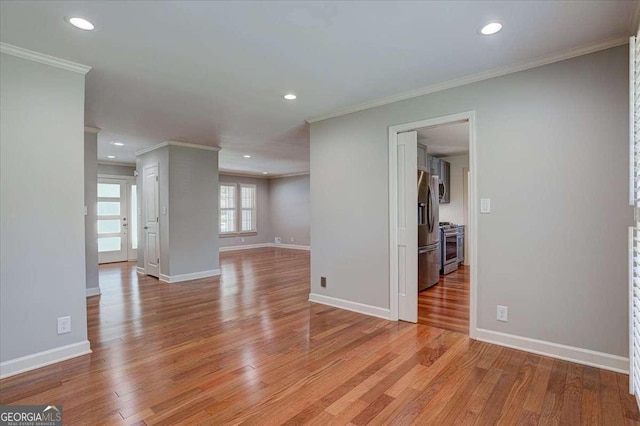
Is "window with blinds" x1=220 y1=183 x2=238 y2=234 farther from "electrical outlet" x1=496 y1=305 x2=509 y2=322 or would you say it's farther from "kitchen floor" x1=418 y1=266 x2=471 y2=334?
"electrical outlet" x1=496 y1=305 x2=509 y2=322

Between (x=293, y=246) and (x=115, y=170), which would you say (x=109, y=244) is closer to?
(x=115, y=170)

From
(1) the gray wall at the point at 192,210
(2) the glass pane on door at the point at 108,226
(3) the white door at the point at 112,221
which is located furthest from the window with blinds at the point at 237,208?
(1) the gray wall at the point at 192,210

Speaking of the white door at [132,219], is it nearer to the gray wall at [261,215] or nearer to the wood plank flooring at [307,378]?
the gray wall at [261,215]

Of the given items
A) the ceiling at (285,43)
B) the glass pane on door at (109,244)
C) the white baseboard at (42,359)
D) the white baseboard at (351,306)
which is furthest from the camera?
the glass pane on door at (109,244)

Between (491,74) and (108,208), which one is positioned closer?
(491,74)

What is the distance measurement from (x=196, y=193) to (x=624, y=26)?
5858 mm

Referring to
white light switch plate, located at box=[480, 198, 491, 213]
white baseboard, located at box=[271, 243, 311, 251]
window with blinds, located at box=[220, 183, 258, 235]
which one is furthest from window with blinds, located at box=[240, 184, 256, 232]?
white light switch plate, located at box=[480, 198, 491, 213]

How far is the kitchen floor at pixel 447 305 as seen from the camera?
3.56 m

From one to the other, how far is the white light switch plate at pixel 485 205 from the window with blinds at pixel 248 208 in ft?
29.1

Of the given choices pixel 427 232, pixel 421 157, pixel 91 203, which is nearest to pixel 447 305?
pixel 427 232

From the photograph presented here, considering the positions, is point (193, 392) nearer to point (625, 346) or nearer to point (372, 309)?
point (372, 309)

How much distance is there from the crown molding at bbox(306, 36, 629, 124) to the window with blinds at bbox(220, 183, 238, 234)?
709 cm

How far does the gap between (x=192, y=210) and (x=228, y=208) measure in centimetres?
460

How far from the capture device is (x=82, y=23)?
7.22 feet
